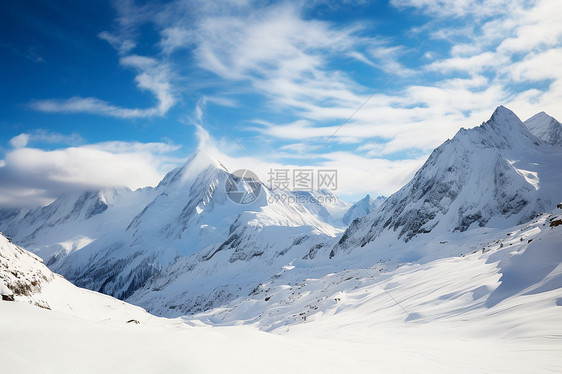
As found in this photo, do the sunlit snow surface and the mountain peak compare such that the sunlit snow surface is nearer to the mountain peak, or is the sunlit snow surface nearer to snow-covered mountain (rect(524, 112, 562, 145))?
the mountain peak

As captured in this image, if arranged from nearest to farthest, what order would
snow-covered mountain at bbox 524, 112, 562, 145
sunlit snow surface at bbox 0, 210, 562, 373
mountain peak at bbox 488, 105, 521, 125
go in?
sunlit snow surface at bbox 0, 210, 562, 373
mountain peak at bbox 488, 105, 521, 125
snow-covered mountain at bbox 524, 112, 562, 145

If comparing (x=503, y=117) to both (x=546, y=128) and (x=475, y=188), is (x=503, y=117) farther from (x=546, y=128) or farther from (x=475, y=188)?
(x=546, y=128)

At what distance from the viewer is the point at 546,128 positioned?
11175cm

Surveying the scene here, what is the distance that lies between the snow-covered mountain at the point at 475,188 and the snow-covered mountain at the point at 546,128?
26.0 metres

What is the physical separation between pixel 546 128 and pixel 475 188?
76.9 metres

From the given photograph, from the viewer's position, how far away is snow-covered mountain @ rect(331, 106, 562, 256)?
57.9 meters

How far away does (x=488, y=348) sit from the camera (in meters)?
7.16

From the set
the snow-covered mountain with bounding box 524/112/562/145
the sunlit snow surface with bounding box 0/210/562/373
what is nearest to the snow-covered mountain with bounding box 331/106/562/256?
the snow-covered mountain with bounding box 524/112/562/145

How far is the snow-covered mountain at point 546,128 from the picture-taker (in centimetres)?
10186

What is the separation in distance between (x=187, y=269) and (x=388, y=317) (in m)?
146

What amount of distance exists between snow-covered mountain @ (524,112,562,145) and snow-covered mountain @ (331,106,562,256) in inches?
1026

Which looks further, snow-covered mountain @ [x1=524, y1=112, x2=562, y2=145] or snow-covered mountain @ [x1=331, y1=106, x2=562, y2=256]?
snow-covered mountain @ [x1=524, y1=112, x2=562, y2=145]

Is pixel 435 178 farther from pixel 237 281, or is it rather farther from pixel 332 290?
pixel 237 281

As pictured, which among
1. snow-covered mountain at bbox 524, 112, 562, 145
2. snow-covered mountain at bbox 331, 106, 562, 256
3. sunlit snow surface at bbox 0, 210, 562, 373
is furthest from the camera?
snow-covered mountain at bbox 524, 112, 562, 145
